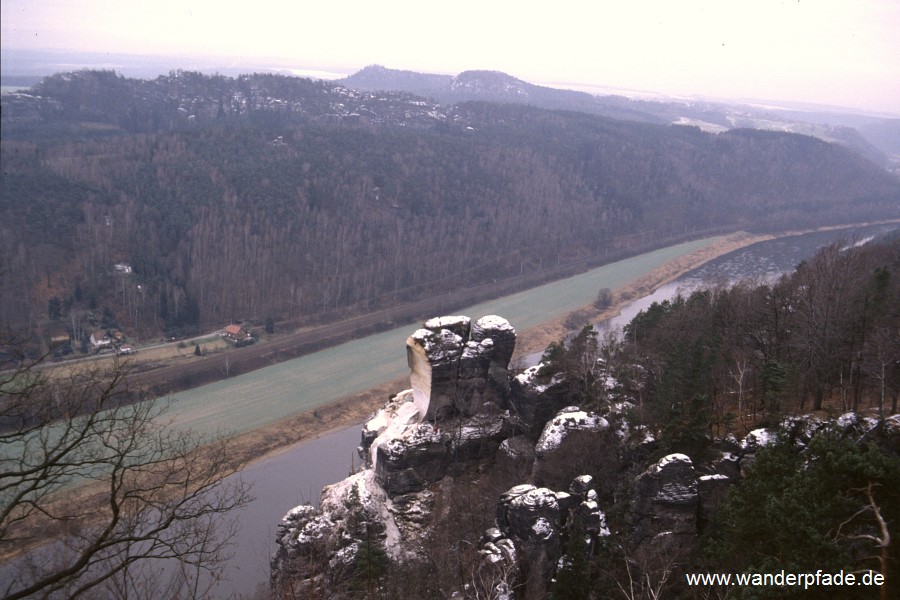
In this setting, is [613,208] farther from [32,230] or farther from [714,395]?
[714,395]

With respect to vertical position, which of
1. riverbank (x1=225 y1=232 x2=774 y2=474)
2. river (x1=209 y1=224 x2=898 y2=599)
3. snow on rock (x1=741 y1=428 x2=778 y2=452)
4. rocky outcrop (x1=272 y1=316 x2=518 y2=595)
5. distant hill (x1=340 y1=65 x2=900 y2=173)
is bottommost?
river (x1=209 y1=224 x2=898 y2=599)

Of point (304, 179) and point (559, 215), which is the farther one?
point (559, 215)

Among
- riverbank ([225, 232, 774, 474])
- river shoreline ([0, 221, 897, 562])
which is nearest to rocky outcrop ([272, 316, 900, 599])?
river shoreline ([0, 221, 897, 562])

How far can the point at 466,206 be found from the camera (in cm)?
6131

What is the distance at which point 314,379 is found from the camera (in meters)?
32.3

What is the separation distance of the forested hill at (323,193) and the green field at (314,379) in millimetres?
5707

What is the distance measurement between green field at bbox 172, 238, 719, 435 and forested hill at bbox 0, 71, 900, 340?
571 centimetres

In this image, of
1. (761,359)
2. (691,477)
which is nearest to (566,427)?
(691,477)

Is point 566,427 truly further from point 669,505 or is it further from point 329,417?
point 329,417

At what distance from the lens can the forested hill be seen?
38625mm

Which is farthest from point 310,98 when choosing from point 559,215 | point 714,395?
point 714,395

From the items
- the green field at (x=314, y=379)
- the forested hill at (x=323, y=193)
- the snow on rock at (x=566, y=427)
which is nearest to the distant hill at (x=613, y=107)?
the forested hill at (x=323, y=193)

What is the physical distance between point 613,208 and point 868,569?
6566 centimetres

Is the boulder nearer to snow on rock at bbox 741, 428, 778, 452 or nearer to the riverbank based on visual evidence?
snow on rock at bbox 741, 428, 778, 452
